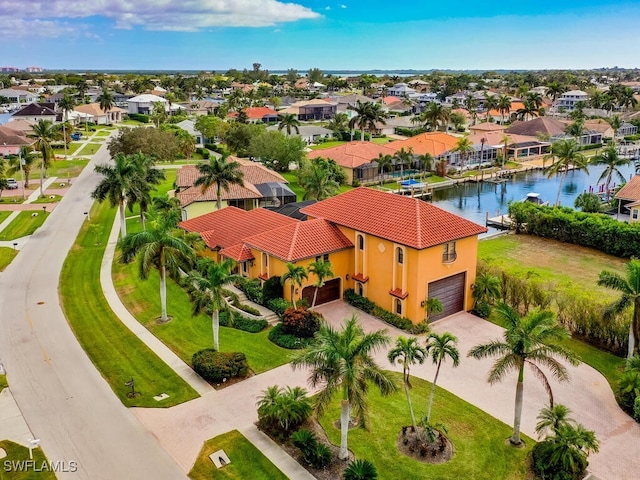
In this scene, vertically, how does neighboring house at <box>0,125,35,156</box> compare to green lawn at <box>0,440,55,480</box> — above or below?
above

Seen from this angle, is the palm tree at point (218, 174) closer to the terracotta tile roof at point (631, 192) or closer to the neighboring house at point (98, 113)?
the terracotta tile roof at point (631, 192)

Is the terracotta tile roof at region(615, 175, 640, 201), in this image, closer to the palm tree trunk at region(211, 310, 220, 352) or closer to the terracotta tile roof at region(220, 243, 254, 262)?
the terracotta tile roof at region(220, 243, 254, 262)

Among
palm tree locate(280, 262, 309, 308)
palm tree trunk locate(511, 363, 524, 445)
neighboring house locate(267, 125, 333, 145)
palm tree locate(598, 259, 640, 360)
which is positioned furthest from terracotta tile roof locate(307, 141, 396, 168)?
palm tree trunk locate(511, 363, 524, 445)

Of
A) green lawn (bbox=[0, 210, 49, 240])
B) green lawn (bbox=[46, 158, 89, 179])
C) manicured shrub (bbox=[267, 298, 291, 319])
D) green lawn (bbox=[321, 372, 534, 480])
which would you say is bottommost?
green lawn (bbox=[321, 372, 534, 480])

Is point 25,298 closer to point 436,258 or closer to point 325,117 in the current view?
point 436,258

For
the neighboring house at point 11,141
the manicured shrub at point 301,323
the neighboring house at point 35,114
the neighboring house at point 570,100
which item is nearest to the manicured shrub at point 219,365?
the manicured shrub at point 301,323

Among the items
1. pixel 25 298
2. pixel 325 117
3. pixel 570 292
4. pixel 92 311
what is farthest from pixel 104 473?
pixel 325 117
